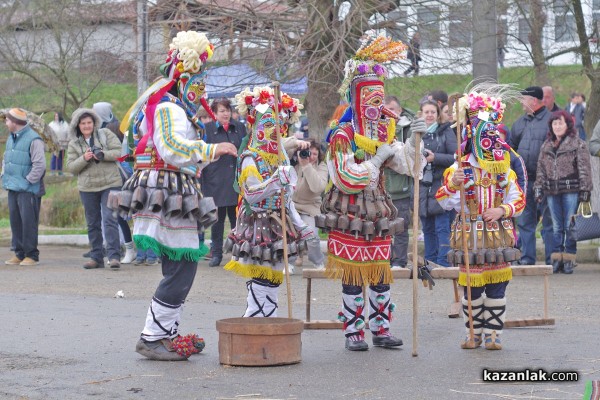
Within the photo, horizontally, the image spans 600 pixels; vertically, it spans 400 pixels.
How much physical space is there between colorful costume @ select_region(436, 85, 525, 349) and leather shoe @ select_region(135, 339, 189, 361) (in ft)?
6.92

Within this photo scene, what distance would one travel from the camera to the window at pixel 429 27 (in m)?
17.1

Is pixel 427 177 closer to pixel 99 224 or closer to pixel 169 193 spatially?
pixel 99 224

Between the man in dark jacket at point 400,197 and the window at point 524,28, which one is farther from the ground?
the window at point 524,28

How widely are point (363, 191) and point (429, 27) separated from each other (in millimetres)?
9327

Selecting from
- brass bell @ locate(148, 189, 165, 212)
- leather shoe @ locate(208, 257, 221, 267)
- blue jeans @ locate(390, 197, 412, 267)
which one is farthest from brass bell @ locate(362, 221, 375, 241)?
leather shoe @ locate(208, 257, 221, 267)

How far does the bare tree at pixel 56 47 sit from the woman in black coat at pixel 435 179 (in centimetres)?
958

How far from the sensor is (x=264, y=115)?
28.6 feet

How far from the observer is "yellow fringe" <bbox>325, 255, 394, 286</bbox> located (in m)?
8.21

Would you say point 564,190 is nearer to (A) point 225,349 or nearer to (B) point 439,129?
(B) point 439,129

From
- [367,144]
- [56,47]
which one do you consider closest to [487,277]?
[367,144]

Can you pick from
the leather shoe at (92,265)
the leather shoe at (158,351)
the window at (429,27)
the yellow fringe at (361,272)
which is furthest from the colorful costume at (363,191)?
the window at (429,27)

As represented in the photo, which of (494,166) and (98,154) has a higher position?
(98,154)

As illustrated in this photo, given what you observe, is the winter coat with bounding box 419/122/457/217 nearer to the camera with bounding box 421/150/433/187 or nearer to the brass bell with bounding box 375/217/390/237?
the camera with bounding box 421/150/433/187

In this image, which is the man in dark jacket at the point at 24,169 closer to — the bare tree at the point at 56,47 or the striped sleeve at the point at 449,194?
the bare tree at the point at 56,47
